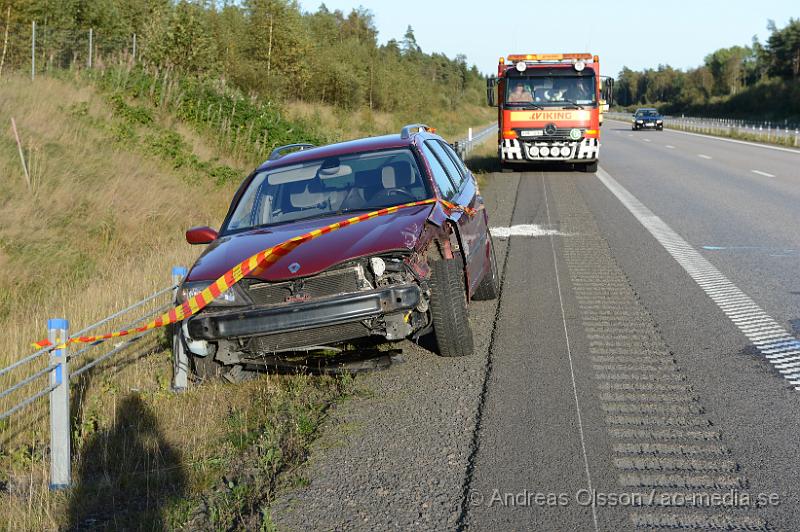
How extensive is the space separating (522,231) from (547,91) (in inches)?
412

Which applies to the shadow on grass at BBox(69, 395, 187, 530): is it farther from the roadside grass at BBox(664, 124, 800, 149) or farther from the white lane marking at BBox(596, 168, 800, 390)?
the roadside grass at BBox(664, 124, 800, 149)

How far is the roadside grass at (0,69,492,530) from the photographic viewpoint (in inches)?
172

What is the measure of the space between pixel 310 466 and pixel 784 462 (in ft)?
7.55

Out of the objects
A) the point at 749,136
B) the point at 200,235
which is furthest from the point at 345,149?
the point at 749,136

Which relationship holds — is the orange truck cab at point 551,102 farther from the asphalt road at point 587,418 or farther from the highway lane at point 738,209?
the asphalt road at point 587,418

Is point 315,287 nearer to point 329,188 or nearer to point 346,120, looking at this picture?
point 329,188

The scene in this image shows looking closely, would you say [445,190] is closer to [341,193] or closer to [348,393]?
[341,193]

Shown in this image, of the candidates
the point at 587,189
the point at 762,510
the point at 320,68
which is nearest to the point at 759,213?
the point at 587,189

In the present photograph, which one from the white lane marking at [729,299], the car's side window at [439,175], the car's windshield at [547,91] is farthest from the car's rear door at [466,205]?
the car's windshield at [547,91]

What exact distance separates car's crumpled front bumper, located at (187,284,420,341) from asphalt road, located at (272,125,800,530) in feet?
1.91

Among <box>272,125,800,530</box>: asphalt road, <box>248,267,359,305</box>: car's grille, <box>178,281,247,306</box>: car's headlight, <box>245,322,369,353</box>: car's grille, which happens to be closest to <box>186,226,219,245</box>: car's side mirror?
<box>178,281,247,306</box>: car's headlight

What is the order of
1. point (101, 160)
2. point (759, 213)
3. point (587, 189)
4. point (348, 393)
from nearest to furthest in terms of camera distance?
point (348, 393)
point (759, 213)
point (101, 160)
point (587, 189)

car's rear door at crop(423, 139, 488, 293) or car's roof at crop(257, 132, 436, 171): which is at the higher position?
car's roof at crop(257, 132, 436, 171)

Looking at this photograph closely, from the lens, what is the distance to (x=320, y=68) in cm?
4925
